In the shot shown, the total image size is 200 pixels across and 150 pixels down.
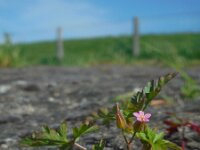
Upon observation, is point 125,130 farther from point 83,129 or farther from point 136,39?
point 136,39

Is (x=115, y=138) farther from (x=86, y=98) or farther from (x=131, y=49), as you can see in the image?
(x=131, y=49)

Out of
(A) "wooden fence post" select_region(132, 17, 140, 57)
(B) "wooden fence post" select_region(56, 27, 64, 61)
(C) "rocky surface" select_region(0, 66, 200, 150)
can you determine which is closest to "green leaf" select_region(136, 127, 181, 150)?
(C) "rocky surface" select_region(0, 66, 200, 150)

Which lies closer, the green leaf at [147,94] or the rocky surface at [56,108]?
the green leaf at [147,94]

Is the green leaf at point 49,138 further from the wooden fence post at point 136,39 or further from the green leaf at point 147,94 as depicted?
the wooden fence post at point 136,39

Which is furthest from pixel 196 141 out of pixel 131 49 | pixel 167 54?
pixel 131 49

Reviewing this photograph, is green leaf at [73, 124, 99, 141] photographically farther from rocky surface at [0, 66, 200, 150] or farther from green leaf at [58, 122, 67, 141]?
rocky surface at [0, 66, 200, 150]

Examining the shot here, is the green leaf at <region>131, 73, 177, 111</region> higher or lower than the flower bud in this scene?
higher

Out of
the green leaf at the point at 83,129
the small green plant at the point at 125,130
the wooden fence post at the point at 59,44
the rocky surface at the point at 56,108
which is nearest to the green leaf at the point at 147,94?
the small green plant at the point at 125,130

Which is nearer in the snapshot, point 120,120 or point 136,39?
point 120,120

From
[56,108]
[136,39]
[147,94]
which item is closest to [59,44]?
[136,39]

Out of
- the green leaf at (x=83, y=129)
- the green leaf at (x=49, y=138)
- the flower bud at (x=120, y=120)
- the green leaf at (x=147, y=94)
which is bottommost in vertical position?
the green leaf at (x=49, y=138)

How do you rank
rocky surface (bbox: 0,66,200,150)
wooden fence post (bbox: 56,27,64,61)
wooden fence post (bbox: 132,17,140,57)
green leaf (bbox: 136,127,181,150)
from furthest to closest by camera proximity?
wooden fence post (bbox: 56,27,64,61)
wooden fence post (bbox: 132,17,140,57)
rocky surface (bbox: 0,66,200,150)
green leaf (bbox: 136,127,181,150)
